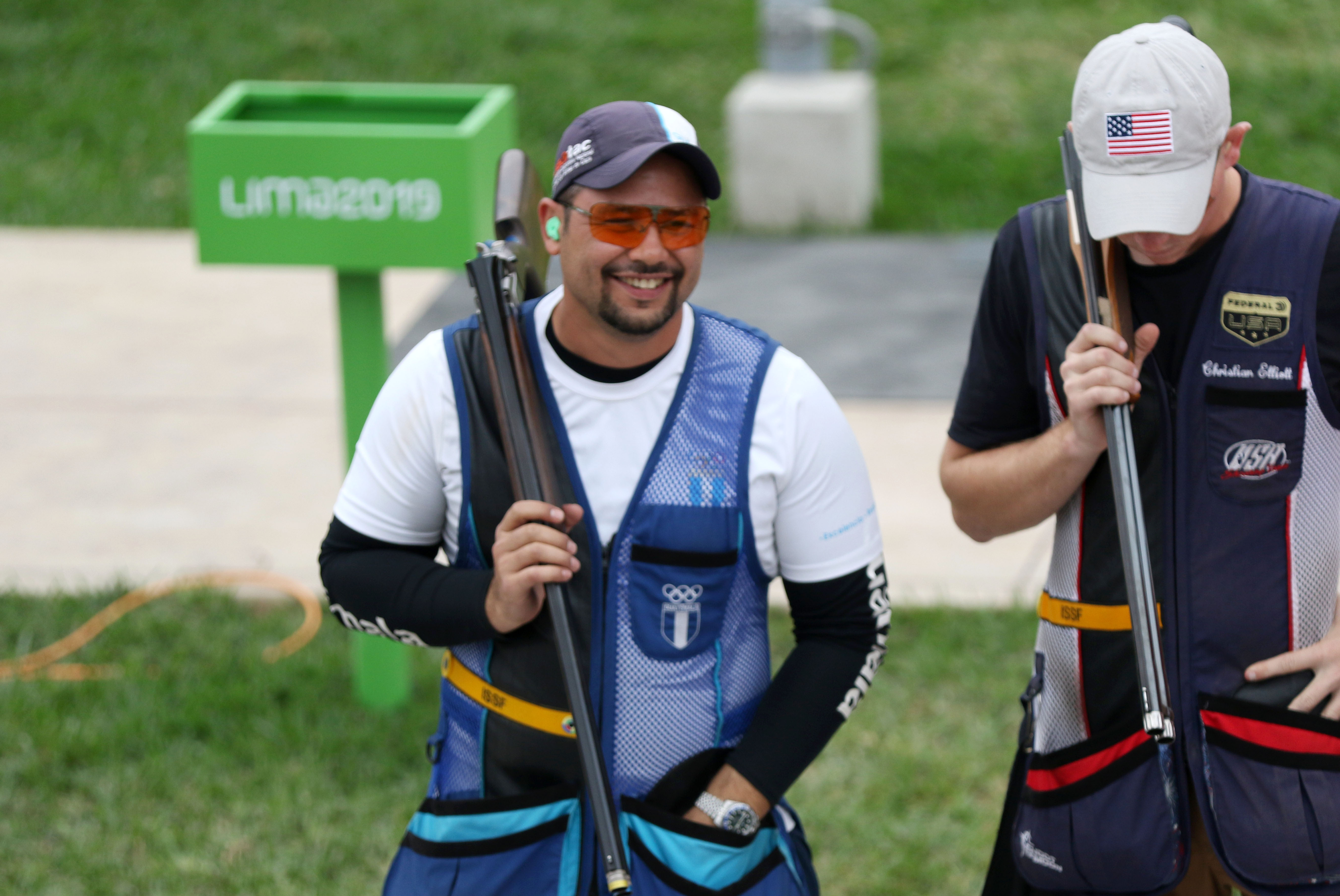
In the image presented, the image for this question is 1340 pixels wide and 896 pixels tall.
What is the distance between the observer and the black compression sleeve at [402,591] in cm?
264

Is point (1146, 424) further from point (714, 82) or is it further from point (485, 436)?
point (714, 82)

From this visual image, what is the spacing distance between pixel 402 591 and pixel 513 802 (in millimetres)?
385

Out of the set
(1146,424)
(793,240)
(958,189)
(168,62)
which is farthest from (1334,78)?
(1146,424)

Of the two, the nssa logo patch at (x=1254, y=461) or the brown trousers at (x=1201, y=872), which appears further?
the brown trousers at (x=1201, y=872)

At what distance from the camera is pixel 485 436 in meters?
2.63

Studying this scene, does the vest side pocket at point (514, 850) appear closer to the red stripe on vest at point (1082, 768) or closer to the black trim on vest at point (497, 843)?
the black trim on vest at point (497, 843)

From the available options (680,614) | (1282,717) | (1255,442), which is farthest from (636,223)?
(1282,717)

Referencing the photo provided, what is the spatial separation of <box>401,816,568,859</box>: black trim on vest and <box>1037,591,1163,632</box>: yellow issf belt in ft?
2.99

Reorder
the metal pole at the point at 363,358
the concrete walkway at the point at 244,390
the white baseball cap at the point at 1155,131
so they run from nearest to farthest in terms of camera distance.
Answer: the white baseball cap at the point at 1155,131
the metal pole at the point at 363,358
the concrete walkway at the point at 244,390

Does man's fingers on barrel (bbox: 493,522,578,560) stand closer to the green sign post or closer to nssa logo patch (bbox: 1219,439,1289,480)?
nssa logo patch (bbox: 1219,439,1289,480)

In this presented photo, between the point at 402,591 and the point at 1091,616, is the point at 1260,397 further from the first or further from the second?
the point at 402,591

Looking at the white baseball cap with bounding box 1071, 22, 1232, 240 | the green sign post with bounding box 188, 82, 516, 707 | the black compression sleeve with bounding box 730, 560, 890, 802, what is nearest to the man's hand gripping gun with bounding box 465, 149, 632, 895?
the black compression sleeve with bounding box 730, 560, 890, 802

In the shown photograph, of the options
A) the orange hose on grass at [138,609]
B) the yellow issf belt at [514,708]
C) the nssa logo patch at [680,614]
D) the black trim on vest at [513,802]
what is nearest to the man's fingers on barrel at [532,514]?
the nssa logo patch at [680,614]

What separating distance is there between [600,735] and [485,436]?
0.51 m
